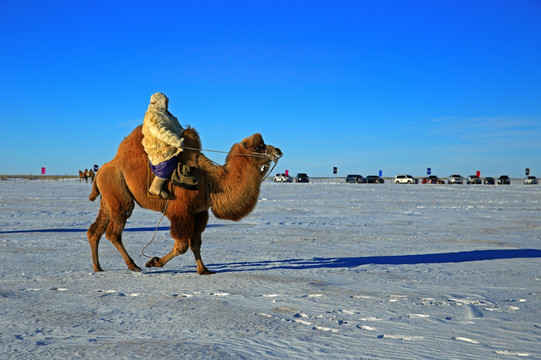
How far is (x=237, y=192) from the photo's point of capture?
24.1 ft

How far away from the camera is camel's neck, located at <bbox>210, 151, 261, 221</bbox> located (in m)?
7.35

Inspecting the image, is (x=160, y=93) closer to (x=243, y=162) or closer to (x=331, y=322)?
(x=243, y=162)

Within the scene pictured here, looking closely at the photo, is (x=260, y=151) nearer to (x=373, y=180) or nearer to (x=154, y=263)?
(x=154, y=263)

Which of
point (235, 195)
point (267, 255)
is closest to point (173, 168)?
point (235, 195)

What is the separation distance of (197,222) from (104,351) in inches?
146

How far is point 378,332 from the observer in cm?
447

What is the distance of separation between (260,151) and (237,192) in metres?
0.68

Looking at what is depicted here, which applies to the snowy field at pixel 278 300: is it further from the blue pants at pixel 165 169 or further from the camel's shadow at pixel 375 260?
the blue pants at pixel 165 169

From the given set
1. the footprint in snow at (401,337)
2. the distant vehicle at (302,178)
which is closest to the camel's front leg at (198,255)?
the footprint in snow at (401,337)

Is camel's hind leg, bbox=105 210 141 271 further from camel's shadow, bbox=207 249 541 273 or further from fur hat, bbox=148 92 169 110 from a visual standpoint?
fur hat, bbox=148 92 169 110

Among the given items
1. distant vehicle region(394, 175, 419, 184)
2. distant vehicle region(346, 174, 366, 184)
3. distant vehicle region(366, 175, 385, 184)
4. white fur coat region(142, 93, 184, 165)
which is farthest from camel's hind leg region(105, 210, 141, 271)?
distant vehicle region(366, 175, 385, 184)

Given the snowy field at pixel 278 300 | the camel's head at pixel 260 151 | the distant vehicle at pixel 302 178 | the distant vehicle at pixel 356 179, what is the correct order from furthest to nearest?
1. the distant vehicle at pixel 356 179
2. the distant vehicle at pixel 302 178
3. the camel's head at pixel 260 151
4. the snowy field at pixel 278 300

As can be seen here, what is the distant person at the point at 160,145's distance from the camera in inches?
282

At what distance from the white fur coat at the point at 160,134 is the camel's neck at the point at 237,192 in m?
0.80
